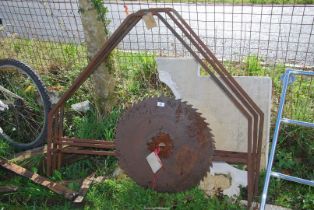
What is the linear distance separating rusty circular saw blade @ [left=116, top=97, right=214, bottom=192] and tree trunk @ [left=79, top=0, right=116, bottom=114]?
110 cm

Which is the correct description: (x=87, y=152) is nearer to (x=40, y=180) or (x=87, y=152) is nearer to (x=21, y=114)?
(x=40, y=180)

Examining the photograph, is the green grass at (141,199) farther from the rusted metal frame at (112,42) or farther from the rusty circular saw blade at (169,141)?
the rusted metal frame at (112,42)

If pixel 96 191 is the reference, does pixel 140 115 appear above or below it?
above

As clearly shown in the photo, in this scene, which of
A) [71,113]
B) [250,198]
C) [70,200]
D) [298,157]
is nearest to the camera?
[250,198]

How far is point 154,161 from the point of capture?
3.43 meters

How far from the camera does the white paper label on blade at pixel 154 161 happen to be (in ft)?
11.2

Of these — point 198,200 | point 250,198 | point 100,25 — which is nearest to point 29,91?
point 100,25

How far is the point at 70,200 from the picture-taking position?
3.74 metres

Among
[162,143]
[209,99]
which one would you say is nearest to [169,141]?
[162,143]

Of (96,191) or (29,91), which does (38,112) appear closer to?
(29,91)

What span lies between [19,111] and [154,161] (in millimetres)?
2146

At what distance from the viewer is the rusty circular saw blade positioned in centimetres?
334

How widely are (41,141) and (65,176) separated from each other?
58 cm

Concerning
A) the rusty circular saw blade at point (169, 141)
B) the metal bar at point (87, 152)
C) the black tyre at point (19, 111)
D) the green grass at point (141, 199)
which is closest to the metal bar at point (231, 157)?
the rusty circular saw blade at point (169, 141)
